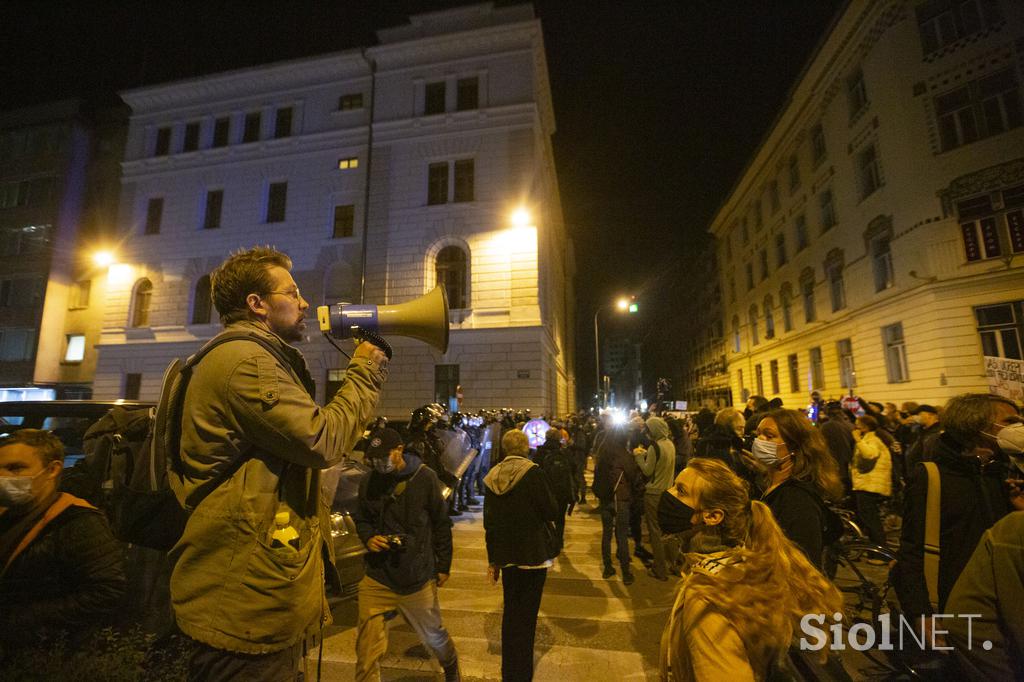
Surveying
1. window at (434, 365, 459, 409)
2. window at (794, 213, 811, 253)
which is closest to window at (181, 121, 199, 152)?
window at (434, 365, 459, 409)

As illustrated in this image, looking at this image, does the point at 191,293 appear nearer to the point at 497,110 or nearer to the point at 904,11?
the point at 497,110

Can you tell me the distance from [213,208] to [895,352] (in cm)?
3023

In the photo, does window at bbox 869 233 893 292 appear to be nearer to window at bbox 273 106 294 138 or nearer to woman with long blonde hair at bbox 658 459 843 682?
woman with long blonde hair at bbox 658 459 843 682

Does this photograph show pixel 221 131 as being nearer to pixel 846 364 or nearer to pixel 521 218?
pixel 521 218

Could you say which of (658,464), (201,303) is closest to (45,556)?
(658,464)

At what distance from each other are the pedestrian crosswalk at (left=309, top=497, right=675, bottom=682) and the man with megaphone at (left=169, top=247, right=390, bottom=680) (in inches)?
115

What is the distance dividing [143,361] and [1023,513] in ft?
91.3

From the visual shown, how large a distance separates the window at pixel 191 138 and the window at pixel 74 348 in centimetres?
1193

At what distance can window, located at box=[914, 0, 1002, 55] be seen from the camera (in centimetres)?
A: 1395

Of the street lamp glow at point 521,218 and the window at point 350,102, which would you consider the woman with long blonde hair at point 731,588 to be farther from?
the window at point 350,102

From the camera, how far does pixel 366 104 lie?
2195 centimetres

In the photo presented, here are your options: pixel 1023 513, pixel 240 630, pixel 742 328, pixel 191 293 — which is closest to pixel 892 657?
pixel 1023 513

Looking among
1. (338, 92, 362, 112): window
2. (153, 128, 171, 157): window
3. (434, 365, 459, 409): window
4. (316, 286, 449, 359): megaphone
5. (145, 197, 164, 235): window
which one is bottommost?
(316, 286, 449, 359): megaphone

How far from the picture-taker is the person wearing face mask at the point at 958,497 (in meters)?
2.54
